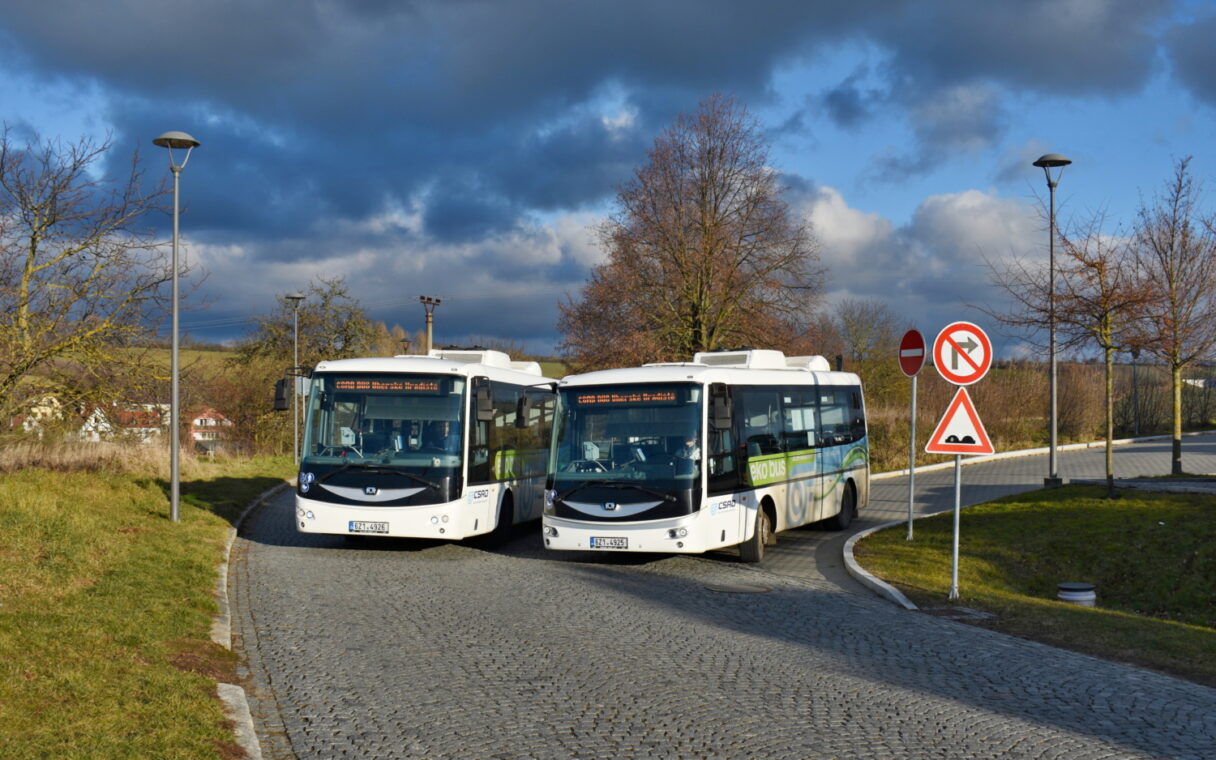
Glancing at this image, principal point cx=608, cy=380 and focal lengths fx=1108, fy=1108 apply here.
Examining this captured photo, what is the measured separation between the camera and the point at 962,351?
1234cm

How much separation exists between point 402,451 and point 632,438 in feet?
10.8

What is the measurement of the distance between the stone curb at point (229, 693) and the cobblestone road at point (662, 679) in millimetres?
148

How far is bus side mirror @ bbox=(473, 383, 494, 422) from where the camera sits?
51.1 ft

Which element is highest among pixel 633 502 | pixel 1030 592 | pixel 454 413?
pixel 454 413

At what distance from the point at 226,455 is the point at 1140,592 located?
2882 centimetres

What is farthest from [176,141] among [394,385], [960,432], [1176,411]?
[1176,411]

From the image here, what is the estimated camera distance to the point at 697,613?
11.0 meters

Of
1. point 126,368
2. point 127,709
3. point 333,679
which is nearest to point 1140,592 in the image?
point 333,679

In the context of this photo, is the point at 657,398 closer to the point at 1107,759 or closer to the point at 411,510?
the point at 411,510

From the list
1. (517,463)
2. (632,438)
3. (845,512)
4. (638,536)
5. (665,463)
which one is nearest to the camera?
(638,536)

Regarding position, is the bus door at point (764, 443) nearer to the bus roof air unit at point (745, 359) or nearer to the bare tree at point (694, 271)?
the bus roof air unit at point (745, 359)

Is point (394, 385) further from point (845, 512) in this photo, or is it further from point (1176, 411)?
point (1176, 411)

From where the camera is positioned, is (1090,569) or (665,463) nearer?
(665,463)

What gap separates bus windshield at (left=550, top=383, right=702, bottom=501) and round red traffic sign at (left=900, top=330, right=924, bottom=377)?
4101mm
